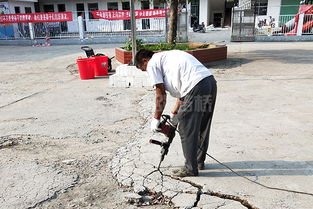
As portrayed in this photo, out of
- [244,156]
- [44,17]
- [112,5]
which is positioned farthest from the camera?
[112,5]

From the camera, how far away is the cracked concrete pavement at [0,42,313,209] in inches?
117

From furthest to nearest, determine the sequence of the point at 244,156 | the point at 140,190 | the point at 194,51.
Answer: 1. the point at 194,51
2. the point at 244,156
3. the point at 140,190

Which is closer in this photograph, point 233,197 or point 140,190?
point 233,197

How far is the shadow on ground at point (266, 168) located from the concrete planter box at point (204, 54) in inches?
235

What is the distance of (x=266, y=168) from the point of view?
3.39 meters

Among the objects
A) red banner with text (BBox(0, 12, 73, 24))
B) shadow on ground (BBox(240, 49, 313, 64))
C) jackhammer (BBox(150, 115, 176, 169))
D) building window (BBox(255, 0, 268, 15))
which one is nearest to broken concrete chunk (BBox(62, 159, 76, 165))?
jackhammer (BBox(150, 115, 176, 169))

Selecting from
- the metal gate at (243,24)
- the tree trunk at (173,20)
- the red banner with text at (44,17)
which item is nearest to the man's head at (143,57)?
the tree trunk at (173,20)

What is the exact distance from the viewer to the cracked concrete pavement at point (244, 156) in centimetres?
292

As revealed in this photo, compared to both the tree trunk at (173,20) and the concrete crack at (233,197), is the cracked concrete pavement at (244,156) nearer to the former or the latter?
the concrete crack at (233,197)

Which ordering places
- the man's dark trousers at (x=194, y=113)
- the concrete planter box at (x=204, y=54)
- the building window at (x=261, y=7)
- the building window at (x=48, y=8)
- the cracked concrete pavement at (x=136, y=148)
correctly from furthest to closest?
the building window at (x=48, y=8) < the building window at (x=261, y=7) < the concrete planter box at (x=204, y=54) < the cracked concrete pavement at (x=136, y=148) < the man's dark trousers at (x=194, y=113)

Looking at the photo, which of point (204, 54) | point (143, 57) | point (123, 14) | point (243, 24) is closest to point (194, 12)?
point (123, 14)

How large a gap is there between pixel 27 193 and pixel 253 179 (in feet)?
8.42

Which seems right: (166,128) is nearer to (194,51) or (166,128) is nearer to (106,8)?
(194,51)

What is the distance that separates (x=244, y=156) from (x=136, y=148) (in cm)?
152
